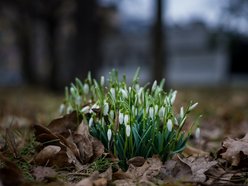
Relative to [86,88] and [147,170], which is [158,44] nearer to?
[86,88]

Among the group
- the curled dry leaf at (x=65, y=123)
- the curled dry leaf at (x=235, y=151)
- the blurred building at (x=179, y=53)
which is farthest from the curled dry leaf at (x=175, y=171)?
the blurred building at (x=179, y=53)

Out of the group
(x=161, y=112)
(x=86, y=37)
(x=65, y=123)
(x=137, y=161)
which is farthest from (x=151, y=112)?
(x=86, y=37)

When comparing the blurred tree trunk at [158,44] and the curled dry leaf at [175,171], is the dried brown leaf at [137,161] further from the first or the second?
the blurred tree trunk at [158,44]

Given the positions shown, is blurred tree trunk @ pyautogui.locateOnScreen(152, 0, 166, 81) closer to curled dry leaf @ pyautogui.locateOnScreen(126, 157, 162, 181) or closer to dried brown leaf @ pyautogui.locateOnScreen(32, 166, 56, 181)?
curled dry leaf @ pyautogui.locateOnScreen(126, 157, 162, 181)

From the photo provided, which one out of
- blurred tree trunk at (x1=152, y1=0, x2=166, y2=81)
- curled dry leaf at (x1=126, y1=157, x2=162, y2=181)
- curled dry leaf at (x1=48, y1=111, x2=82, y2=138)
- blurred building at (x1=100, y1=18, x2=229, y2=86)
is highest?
curled dry leaf at (x1=48, y1=111, x2=82, y2=138)

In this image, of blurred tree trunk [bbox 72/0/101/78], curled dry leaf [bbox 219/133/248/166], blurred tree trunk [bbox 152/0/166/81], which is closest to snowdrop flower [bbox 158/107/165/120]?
curled dry leaf [bbox 219/133/248/166]

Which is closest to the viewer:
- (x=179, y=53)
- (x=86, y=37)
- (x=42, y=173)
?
(x=42, y=173)
